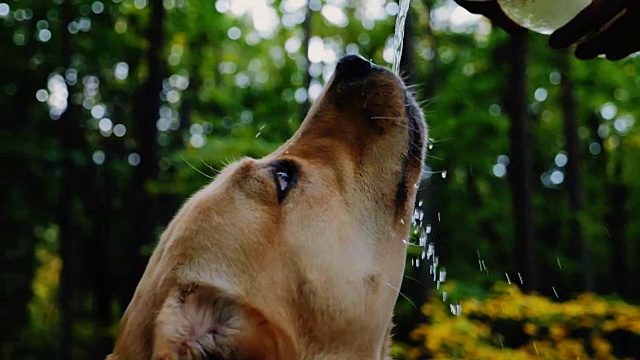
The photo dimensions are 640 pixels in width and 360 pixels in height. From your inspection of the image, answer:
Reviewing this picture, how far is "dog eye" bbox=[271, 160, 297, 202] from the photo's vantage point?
2.86 metres

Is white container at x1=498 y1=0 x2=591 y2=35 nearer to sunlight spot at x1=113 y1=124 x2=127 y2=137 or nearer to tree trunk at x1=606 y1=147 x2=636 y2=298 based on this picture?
tree trunk at x1=606 y1=147 x2=636 y2=298

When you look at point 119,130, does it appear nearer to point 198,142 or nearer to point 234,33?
point 234,33

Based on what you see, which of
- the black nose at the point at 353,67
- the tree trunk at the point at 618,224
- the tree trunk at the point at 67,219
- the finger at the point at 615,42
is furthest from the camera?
the tree trunk at the point at 618,224

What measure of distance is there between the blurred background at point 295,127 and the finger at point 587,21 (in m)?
3.58

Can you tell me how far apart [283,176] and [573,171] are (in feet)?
41.3

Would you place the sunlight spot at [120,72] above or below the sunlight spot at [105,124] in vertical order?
above

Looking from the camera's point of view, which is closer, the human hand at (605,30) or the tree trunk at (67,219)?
the human hand at (605,30)

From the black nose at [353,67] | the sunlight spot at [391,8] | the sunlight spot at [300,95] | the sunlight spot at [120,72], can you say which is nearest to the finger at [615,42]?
the black nose at [353,67]

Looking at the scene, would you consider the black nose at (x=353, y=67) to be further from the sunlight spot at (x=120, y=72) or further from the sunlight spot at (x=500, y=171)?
the sunlight spot at (x=120, y=72)

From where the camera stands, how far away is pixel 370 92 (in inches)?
125

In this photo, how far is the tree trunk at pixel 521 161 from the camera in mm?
11781

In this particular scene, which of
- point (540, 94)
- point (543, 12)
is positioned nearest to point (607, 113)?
point (540, 94)

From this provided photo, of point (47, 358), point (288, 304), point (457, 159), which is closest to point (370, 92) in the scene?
point (288, 304)

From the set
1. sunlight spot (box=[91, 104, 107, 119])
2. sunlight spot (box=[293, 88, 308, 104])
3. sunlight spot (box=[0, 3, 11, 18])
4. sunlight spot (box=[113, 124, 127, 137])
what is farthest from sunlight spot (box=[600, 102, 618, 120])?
sunlight spot (box=[91, 104, 107, 119])
